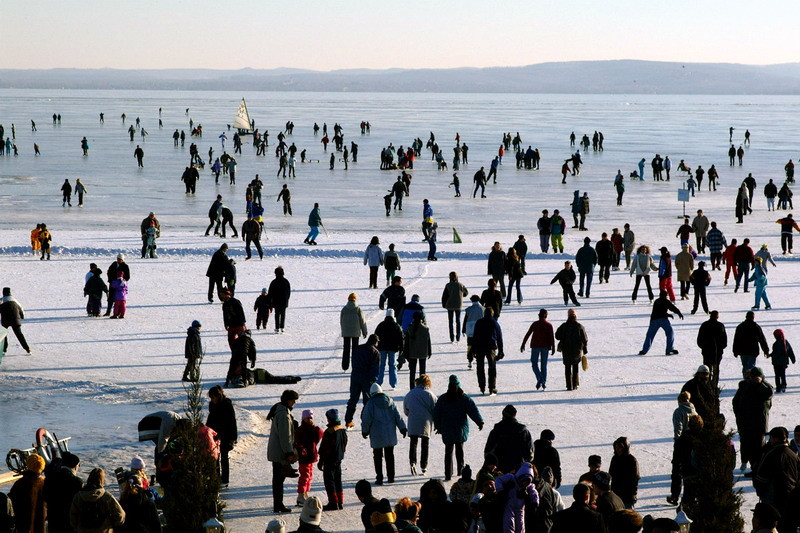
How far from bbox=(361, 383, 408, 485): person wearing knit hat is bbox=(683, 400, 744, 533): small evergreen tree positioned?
2647mm

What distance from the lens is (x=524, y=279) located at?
1959cm

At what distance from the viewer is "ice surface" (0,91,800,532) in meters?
9.93

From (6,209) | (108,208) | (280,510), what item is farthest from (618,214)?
(280,510)

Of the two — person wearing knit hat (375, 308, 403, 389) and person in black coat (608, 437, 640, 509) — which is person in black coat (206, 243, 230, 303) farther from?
person in black coat (608, 437, 640, 509)

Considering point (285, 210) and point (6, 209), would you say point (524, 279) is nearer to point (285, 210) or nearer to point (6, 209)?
point (285, 210)

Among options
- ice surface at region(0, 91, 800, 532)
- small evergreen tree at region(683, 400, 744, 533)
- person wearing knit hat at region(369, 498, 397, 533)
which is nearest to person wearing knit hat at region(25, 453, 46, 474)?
ice surface at region(0, 91, 800, 532)

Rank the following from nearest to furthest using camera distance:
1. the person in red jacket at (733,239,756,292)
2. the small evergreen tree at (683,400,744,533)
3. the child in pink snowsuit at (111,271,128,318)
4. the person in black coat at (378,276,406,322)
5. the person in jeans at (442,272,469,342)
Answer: the small evergreen tree at (683,400,744,533) < the person in black coat at (378,276,406,322) < the person in jeans at (442,272,469,342) < the child in pink snowsuit at (111,271,128,318) < the person in red jacket at (733,239,756,292)

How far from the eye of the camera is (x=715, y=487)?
655cm

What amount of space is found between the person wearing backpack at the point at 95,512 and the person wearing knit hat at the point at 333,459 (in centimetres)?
199

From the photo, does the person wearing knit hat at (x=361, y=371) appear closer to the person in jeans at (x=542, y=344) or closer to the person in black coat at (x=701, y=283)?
the person in jeans at (x=542, y=344)

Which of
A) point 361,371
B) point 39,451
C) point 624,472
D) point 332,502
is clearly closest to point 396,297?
point 361,371

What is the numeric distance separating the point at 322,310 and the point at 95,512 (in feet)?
33.2

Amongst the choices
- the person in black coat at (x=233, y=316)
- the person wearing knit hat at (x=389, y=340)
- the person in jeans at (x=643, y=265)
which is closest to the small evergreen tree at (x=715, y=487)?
the person wearing knit hat at (x=389, y=340)

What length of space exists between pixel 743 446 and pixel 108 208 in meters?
24.4
